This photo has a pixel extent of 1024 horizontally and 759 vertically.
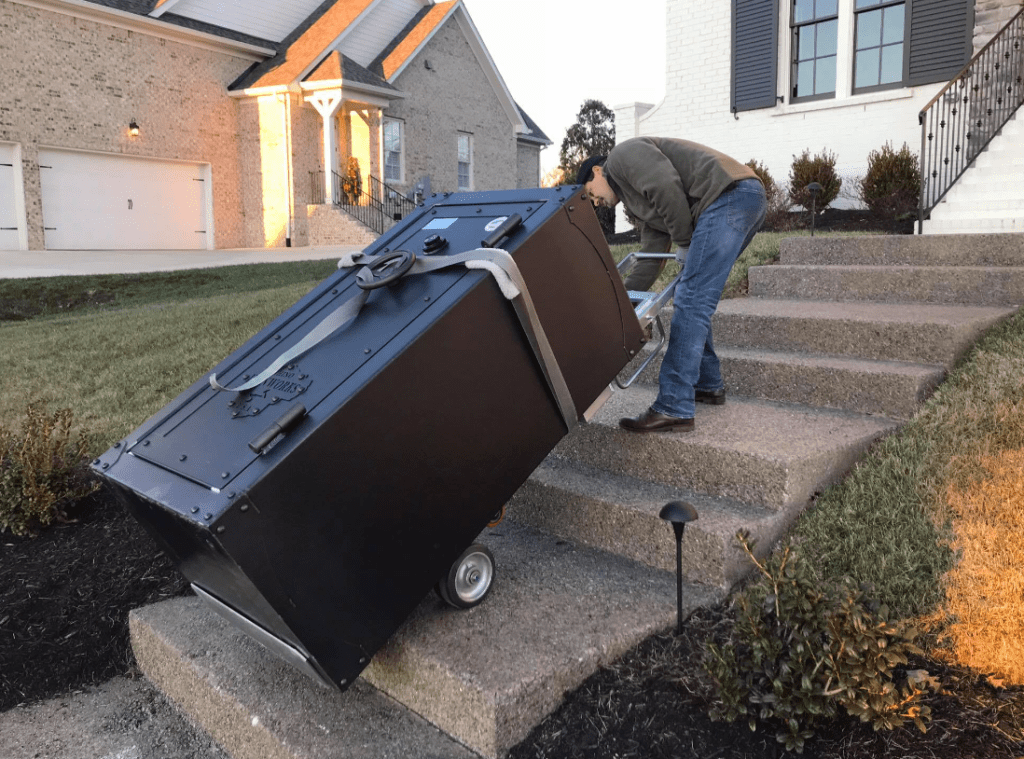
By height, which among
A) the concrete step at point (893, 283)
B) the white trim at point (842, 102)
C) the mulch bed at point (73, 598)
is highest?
the white trim at point (842, 102)

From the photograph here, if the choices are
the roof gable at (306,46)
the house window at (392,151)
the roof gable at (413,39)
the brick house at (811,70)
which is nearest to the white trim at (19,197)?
the roof gable at (306,46)

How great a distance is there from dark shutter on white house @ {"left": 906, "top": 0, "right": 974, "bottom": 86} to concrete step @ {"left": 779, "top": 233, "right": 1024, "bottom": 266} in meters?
4.46

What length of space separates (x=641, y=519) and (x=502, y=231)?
41.1 inches

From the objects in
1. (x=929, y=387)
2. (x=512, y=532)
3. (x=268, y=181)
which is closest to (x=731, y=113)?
(x=929, y=387)

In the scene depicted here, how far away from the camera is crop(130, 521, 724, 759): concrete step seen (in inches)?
79.1

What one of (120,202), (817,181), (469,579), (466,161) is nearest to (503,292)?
(469,579)

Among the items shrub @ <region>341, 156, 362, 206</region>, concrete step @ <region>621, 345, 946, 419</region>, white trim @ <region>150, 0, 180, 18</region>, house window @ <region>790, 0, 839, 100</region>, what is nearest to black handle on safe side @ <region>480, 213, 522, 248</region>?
concrete step @ <region>621, 345, 946, 419</region>

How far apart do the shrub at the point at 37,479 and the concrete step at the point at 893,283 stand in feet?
12.1

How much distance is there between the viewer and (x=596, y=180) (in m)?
2.96

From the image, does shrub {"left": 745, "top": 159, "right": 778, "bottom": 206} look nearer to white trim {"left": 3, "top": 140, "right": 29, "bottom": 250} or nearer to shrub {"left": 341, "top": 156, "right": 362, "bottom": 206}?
shrub {"left": 341, "top": 156, "right": 362, "bottom": 206}

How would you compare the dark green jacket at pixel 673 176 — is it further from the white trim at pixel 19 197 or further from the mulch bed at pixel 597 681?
the white trim at pixel 19 197

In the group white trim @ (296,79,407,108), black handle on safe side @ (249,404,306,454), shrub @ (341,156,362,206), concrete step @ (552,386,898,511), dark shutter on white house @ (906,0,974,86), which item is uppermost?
white trim @ (296,79,407,108)

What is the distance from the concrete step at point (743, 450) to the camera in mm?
2660

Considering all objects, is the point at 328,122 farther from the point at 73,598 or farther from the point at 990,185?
the point at 73,598
